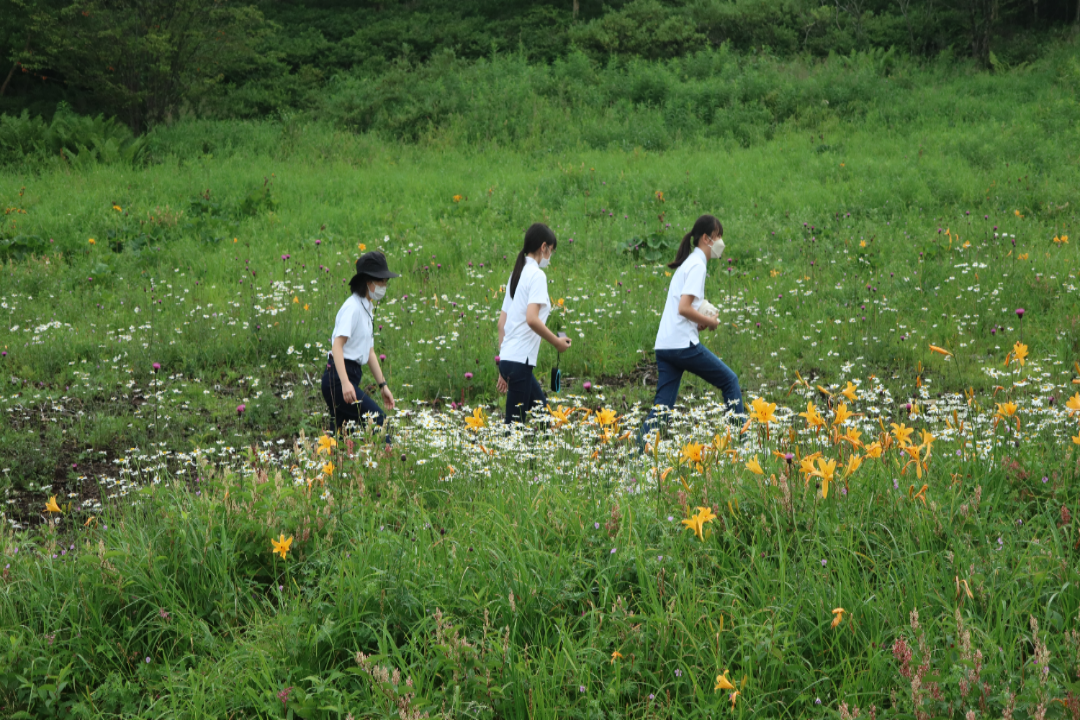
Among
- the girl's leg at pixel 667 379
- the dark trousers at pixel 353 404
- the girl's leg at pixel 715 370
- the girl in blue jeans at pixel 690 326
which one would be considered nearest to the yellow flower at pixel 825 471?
the girl in blue jeans at pixel 690 326

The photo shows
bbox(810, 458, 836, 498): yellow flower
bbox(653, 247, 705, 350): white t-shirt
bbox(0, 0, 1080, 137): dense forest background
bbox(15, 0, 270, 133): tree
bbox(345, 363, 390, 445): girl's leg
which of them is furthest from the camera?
bbox(0, 0, 1080, 137): dense forest background

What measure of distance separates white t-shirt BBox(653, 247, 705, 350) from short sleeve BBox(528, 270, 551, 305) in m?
0.89

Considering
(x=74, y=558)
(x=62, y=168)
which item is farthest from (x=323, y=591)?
(x=62, y=168)

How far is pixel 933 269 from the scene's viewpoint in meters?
9.11

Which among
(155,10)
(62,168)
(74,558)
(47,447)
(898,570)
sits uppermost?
(155,10)

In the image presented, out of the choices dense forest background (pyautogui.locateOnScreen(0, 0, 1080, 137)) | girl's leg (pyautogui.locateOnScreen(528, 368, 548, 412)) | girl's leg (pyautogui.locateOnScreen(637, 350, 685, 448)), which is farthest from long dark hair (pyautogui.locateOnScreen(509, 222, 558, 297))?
dense forest background (pyautogui.locateOnScreen(0, 0, 1080, 137))

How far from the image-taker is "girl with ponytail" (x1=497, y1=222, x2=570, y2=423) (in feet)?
18.0

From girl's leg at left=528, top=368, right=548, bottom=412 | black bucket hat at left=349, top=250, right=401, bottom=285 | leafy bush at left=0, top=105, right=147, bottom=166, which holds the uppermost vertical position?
leafy bush at left=0, top=105, right=147, bottom=166

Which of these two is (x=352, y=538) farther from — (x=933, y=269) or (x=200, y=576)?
(x=933, y=269)

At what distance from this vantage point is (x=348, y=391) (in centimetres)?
509

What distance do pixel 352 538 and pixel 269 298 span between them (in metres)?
6.52

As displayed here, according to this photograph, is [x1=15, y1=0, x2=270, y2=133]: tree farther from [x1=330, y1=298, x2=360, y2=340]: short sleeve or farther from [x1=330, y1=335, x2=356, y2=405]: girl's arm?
[x1=330, y1=335, x2=356, y2=405]: girl's arm

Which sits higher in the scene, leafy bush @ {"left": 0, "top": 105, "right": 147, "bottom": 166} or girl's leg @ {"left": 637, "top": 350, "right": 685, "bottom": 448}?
leafy bush @ {"left": 0, "top": 105, "right": 147, "bottom": 166}

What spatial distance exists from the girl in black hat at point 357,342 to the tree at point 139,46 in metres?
15.0
